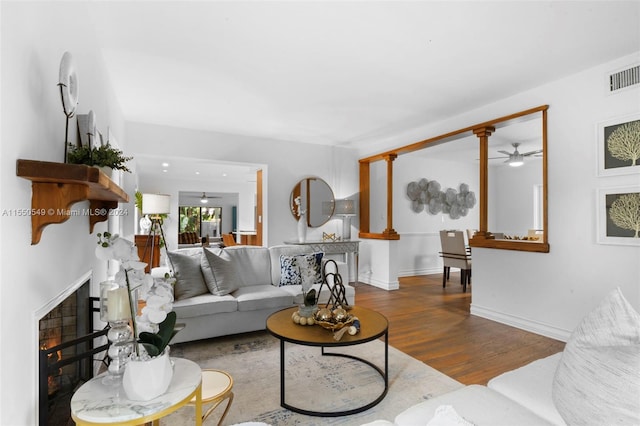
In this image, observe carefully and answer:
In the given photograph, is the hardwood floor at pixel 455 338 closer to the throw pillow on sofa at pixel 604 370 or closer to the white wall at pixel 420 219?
the throw pillow on sofa at pixel 604 370

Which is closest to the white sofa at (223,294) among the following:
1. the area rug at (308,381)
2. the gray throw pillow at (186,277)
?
the gray throw pillow at (186,277)

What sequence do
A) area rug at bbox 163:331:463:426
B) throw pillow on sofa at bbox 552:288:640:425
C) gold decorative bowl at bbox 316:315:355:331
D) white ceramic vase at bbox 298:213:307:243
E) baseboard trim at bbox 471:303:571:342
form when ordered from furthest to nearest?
white ceramic vase at bbox 298:213:307:243
baseboard trim at bbox 471:303:571:342
gold decorative bowl at bbox 316:315:355:331
area rug at bbox 163:331:463:426
throw pillow on sofa at bbox 552:288:640:425

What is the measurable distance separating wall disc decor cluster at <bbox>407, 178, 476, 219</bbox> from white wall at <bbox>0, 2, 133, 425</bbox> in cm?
633

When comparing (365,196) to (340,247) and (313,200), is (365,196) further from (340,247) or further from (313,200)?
(340,247)

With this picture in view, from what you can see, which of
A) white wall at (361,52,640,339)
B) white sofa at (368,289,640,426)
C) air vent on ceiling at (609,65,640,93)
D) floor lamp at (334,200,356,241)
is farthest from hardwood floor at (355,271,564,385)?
air vent on ceiling at (609,65,640,93)

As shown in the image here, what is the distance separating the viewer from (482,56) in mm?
2918

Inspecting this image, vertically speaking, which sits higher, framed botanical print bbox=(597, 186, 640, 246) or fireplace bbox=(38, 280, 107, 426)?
framed botanical print bbox=(597, 186, 640, 246)

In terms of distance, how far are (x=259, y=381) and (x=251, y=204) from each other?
400 inches

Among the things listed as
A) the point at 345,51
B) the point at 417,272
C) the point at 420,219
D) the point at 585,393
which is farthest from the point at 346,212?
the point at 585,393

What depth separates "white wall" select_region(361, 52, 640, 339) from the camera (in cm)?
298

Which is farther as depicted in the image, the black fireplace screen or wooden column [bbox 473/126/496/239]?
wooden column [bbox 473/126/496/239]

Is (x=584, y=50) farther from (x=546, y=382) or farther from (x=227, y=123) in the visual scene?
(x=227, y=123)

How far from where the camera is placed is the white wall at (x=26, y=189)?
108 centimetres

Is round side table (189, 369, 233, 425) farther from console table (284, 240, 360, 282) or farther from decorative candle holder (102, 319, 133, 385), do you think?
console table (284, 240, 360, 282)
